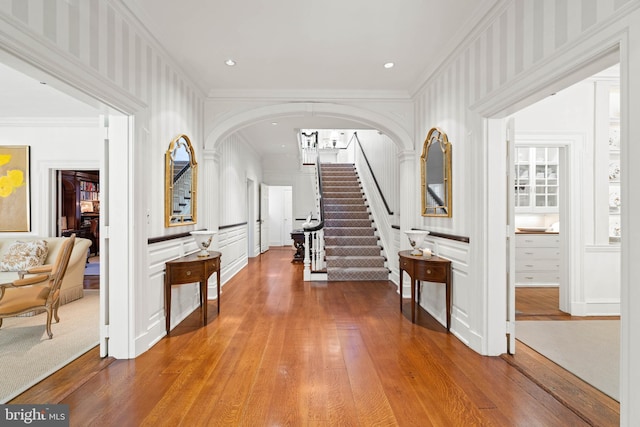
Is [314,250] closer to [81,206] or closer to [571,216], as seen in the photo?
[571,216]

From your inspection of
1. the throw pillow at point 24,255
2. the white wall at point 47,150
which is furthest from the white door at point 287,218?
the throw pillow at point 24,255

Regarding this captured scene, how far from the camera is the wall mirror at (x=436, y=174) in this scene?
350 cm

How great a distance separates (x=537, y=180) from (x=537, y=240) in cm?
111

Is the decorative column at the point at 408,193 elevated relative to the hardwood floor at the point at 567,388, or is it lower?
elevated

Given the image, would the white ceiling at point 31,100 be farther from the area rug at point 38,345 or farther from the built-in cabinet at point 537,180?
the built-in cabinet at point 537,180

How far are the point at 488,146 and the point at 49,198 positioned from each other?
647cm

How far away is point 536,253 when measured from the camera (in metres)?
5.34

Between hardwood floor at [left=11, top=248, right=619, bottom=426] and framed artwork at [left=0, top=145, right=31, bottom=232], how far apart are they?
3781mm

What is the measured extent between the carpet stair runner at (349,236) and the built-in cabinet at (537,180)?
274cm

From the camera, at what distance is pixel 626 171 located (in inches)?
60.3

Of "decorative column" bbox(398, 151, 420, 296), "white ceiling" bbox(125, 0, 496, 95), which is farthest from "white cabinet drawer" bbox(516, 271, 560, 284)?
"white ceiling" bbox(125, 0, 496, 95)

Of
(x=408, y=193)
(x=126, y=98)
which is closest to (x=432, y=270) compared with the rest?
(x=408, y=193)

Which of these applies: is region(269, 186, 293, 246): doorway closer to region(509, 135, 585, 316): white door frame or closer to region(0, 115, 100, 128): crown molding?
region(0, 115, 100, 128): crown molding

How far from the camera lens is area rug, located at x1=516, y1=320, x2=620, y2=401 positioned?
2.41m
